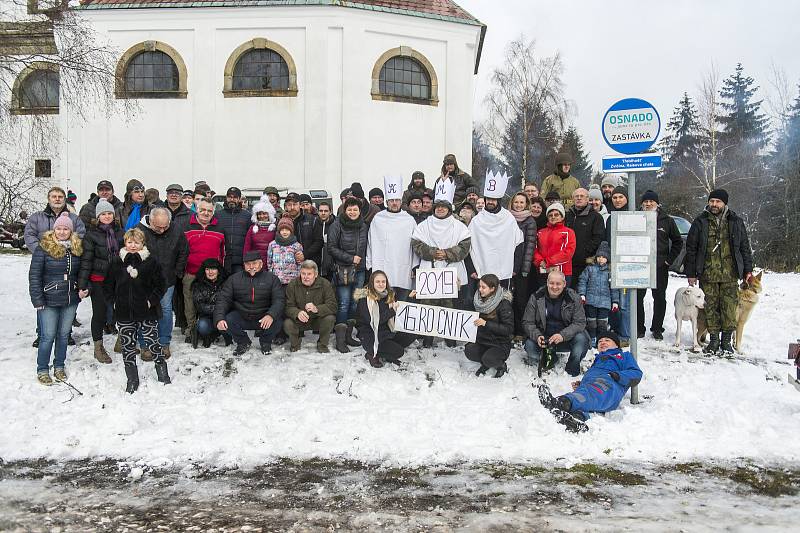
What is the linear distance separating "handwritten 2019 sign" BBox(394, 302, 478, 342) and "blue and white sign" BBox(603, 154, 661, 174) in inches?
93.0

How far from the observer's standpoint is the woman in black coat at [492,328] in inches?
306

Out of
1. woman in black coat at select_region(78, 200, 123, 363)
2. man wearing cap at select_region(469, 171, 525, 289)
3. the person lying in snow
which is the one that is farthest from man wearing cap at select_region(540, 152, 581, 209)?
woman in black coat at select_region(78, 200, 123, 363)

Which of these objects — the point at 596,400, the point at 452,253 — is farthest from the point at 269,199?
the point at 596,400

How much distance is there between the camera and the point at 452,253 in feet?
27.9

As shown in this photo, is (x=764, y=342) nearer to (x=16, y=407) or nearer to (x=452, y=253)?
(x=452, y=253)

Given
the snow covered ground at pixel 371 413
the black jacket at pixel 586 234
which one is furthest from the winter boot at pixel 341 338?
the black jacket at pixel 586 234

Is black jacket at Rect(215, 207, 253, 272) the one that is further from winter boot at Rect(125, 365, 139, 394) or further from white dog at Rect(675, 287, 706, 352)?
white dog at Rect(675, 287, 706, 352)

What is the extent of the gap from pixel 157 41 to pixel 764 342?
803 inches

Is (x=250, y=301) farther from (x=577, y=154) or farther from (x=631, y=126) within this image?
(x=577, y=154)

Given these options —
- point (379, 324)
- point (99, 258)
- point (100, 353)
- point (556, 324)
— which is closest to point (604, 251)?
point (556, 324)

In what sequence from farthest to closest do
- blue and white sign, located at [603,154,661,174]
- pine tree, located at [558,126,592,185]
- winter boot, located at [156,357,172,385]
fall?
pine tree, located at [558,126,592,185], winter boot, located at [156,357,172,385], blue and white sign, located at [603,154,661,174]

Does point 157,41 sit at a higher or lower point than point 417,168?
higher

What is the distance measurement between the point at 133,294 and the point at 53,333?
118cm

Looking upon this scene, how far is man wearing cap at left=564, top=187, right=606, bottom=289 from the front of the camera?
8.85 meters
